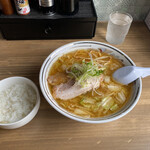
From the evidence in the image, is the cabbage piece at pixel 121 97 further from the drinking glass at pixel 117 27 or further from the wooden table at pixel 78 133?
the drinking glass at pixel 117 27

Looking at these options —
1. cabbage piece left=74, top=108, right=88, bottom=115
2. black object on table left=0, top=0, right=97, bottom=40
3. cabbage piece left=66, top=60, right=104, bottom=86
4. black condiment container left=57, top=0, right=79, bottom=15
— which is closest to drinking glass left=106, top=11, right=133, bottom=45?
black object on table left=0, top=0, right=97, bottom=40

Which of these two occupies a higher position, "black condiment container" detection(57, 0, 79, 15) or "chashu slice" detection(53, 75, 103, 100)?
"black condiment container" detection(57, 0, 79, 15)

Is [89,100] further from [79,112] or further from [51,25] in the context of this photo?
[51,25]

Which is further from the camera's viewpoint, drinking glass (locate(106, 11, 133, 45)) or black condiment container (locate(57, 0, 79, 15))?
drinking glass (locate(106, 11, 133, 45))

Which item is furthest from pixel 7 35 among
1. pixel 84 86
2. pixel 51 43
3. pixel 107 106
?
pixel 107 106

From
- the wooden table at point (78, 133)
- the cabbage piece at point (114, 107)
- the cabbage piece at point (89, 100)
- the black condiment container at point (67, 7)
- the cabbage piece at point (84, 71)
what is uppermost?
the black condiment container at point (67, 7)

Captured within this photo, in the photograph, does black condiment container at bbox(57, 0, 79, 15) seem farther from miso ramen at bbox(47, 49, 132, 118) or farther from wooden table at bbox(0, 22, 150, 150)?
wooden table at bbox(0, 22, 150, 150)

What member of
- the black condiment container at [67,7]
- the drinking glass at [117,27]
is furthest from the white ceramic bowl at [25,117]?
the drinking glass at [117,27]

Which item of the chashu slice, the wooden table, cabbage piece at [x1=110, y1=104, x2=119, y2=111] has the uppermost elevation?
the chashu slice
